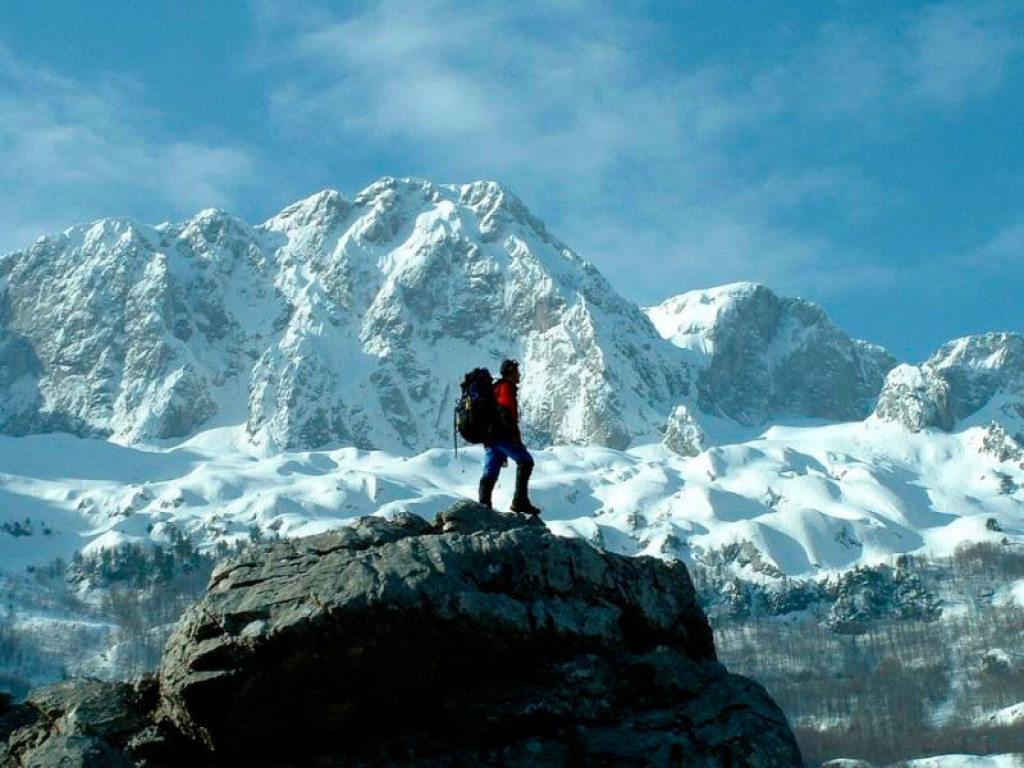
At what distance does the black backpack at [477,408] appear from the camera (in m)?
28.1

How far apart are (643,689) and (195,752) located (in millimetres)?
7319

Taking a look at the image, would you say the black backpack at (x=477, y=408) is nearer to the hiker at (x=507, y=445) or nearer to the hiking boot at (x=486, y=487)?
the hiker at (x=507, y=445)

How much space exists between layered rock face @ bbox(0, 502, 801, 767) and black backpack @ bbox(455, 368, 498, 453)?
4686 mm

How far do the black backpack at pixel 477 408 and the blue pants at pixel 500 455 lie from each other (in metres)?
0.40

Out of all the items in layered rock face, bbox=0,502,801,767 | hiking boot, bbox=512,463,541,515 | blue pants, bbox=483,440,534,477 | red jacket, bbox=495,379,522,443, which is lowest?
layered rock face, bbox=0,502,801,767

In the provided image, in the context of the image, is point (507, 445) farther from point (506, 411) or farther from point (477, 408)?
point (477, 408)

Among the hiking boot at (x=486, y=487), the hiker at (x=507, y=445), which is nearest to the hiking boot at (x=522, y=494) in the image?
the hiker at (x=507, y=445)

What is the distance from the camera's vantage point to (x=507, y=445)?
28.6 m

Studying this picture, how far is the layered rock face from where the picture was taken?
71.8ft

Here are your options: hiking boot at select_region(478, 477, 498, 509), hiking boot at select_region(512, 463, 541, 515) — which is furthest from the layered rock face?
hiking boot at select_region(478, 477, 498, 509)

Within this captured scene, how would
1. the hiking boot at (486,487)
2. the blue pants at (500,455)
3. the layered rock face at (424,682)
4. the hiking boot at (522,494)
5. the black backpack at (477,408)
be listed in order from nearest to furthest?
1. the layered rock face at (424,682)
2. the black backpack at (477,408)
3. the blue pants at (500,455)
4. the hiking boot at (522,494)
5. the hiking boot at (486,487)

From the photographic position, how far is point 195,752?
891 inches

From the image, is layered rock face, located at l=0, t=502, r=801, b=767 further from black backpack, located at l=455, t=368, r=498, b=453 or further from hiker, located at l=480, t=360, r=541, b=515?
hiker, located at l=480, t=360, r=541, b=515

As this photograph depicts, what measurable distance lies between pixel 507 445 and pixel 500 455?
612 mm
